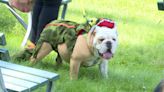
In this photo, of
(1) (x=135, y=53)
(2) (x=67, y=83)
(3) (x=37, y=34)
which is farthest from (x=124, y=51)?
(2) (x=67, y=83)

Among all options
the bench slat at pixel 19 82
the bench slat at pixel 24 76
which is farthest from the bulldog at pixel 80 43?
the bench slat at pixel 19 82

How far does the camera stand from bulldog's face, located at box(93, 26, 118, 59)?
4410mm

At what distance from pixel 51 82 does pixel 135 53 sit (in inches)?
120

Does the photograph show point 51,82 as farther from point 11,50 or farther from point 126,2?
point 126,2

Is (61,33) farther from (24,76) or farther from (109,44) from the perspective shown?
(24,76)

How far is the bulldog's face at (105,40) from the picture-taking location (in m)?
4.41

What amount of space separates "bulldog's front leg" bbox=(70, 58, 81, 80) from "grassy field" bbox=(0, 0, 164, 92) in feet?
0.23

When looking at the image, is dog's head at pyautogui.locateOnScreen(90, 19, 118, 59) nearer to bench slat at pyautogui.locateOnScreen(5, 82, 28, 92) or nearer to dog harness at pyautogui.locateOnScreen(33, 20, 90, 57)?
dog harness at pyautogui.locateOnScreen(33, 20, 90, 57)

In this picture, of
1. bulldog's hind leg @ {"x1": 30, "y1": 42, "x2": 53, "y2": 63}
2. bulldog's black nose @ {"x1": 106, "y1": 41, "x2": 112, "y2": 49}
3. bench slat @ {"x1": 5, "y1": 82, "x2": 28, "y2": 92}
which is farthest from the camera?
bulldog's hind leg @ {"x1": 30, "y1": 42, "x2": 53, "y2": 63}

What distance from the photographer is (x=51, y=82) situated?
3541 millimetres

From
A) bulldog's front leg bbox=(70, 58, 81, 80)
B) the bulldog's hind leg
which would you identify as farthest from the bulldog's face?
the bulldog's hind leg

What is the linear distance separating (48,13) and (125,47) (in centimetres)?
169

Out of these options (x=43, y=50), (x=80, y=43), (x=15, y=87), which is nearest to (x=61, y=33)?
(x=43, y=50)

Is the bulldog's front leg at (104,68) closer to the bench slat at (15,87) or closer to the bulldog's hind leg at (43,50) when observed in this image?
the bulldog's hind leg at (43,50)
